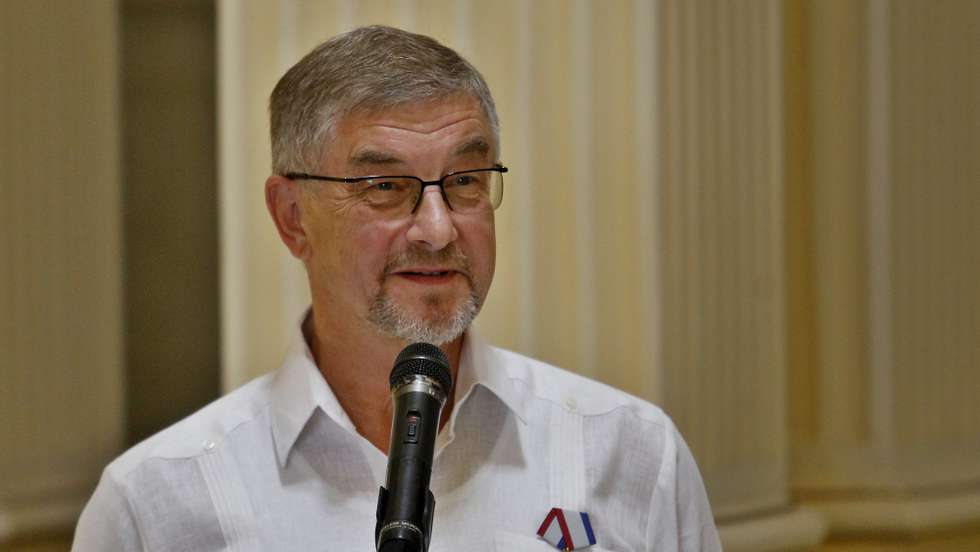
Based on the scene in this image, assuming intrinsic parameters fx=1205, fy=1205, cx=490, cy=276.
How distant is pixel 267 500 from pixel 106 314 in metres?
1.18

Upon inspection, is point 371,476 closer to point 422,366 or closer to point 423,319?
point 423,319

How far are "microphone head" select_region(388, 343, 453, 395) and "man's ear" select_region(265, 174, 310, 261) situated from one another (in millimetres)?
790

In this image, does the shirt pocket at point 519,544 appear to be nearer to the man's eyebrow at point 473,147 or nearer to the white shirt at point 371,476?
the white shirt at point 371,476

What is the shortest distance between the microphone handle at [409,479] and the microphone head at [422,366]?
0.07ft

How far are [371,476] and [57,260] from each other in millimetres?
1304

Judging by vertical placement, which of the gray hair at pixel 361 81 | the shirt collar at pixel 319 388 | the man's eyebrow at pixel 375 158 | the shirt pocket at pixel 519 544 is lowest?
the shirt pocket at pixel 519 544

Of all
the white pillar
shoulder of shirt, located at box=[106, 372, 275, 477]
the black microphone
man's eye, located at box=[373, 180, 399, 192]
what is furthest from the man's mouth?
the white pillar

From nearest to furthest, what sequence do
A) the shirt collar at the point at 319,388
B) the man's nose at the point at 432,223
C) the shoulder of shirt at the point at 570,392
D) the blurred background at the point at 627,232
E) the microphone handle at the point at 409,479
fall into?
the microphone handle at the point at 409,479, the man's nose at the point at 432,223, the shirt collar at the point at 319,388, the shoulder of shirt at the point at 570,392, the blurred background at the point at 627,232

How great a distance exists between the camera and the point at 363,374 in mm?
2109

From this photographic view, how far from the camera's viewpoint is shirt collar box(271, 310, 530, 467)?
6.70ft

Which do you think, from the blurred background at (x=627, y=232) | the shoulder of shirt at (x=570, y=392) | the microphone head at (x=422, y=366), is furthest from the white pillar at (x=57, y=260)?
the microphone head at (x=422, y=366)

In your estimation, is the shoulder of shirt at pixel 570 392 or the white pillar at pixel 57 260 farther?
the white pillar at pixel 57 260

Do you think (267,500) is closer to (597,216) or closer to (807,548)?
(597,216)

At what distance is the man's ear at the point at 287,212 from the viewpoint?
213 centimetres
